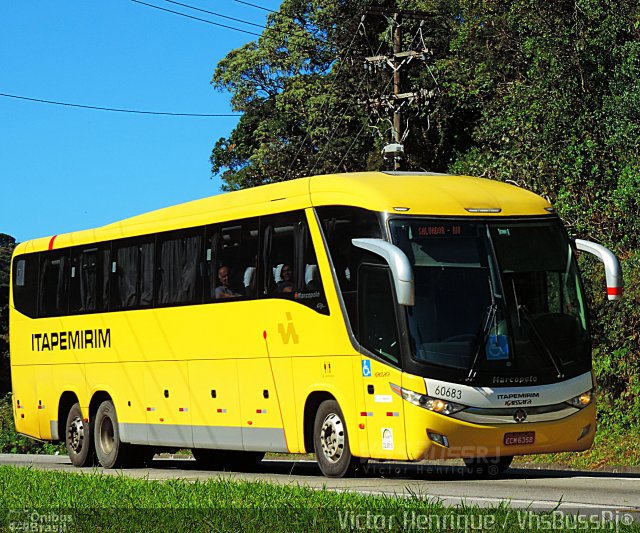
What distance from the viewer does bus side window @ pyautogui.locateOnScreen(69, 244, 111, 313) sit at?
77.7ft

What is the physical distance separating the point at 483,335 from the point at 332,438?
8.71 ft

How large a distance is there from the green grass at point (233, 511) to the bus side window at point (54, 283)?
9.94 meters

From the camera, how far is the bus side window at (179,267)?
68.6ft

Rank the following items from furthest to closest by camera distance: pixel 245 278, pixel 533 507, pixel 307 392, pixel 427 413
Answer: pixel 245 278 < pixel 307 392 < pixel 427 413 < pixel 533 507

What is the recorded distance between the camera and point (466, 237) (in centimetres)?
1684

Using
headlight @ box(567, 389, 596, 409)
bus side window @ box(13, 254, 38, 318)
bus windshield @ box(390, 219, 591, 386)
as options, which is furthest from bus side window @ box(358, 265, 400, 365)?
bus side window @ box(13, 254, 38, 318)

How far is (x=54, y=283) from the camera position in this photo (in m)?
25.2

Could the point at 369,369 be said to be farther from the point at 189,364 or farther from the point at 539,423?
the point at 189,364

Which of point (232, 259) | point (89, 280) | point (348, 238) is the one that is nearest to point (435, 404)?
point (348, 238)

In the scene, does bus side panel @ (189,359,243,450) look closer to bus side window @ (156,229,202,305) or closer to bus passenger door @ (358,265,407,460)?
bus side window @ (156,229,202,305)

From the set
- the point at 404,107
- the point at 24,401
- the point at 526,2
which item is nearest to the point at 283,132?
the point at 404,107

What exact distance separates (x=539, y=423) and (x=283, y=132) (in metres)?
39.6

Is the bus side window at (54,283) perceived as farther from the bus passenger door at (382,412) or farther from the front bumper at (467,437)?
the front bumper at (467,437)

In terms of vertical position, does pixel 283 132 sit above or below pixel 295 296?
above
